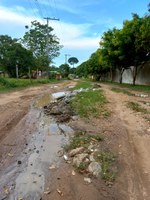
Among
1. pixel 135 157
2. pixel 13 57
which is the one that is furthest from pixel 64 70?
pixel 135 157

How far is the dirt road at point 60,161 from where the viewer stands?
3.63 m

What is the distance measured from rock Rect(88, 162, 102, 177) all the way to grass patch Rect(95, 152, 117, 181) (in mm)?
70

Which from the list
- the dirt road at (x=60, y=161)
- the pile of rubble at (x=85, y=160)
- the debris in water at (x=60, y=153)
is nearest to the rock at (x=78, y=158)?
the pile of rubble at (x=85, y=160)

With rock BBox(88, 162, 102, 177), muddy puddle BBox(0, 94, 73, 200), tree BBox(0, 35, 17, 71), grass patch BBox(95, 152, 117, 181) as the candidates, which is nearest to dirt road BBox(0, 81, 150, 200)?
muddy puddle BBox(0, 94, 73, 200)

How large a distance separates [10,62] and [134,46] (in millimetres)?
22983

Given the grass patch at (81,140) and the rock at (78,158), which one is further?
the grass patch at (81,140)

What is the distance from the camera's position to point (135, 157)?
490cm

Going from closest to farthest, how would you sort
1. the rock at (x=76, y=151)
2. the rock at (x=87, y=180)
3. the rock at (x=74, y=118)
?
1. the rock at (x=87, y=180)
2. the rock at (x=76, y=151)
3. the rock at (x=74, y=118)

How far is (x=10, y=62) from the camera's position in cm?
3897

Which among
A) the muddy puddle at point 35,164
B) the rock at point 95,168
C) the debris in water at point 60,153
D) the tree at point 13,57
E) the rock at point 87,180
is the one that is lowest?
the muddy puddle at point 35,164

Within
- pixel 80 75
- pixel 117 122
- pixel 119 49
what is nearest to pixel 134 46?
pixel 119 49

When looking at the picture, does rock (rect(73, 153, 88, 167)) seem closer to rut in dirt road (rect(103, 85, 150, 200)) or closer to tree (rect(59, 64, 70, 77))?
rut in dirt road (rect(103, 85, 150, 200))

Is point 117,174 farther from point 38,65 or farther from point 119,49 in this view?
point 38,65

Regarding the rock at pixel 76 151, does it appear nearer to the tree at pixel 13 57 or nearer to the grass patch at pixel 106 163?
the grass patch at pixel 106 163
